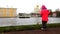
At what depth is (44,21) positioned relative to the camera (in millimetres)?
13328

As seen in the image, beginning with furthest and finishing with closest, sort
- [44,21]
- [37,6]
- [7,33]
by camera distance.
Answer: [37,6] → [44,21] → [7,33]

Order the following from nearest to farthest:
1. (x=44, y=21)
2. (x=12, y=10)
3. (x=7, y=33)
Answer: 1. (x=7, y=33)
2. (x=44, y=21)
3. (x=12, y=10)

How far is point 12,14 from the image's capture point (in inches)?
1658

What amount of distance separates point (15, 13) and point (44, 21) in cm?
2843

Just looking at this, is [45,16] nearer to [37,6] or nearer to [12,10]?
[37,6]

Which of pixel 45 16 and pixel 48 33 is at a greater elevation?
pixel 45 16

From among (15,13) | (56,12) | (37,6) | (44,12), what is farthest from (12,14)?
(44,12)

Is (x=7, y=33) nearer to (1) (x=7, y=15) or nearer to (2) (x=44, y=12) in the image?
(2) (x=44, y=12)

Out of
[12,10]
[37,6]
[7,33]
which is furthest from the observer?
[12,10]

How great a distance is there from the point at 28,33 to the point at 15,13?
30.0 m

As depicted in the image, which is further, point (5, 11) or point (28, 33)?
point (5, 11)

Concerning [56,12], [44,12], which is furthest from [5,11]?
[44,12]

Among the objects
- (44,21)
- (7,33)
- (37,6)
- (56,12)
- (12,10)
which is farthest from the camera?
(56,12)

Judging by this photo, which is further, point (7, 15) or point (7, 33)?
point (7, 15)
